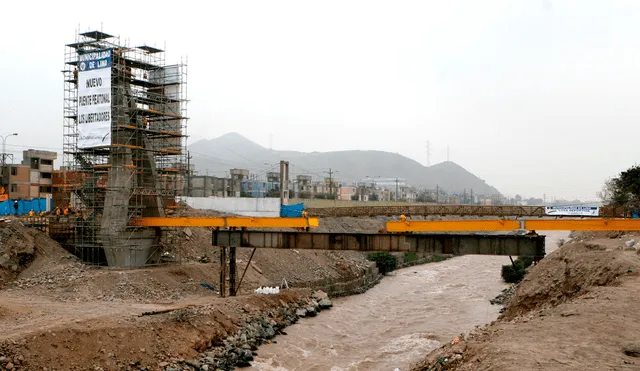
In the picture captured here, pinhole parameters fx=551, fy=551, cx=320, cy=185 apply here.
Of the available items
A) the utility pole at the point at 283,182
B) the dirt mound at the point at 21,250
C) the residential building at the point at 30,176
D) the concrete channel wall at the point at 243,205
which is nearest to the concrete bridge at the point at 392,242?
the dirt mound at the point at 21,250

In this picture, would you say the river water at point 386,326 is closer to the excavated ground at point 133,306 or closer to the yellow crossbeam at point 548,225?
the excavated ground at point 133,306

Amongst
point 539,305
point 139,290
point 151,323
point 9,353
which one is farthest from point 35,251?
point 539,305

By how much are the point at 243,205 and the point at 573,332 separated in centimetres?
5429

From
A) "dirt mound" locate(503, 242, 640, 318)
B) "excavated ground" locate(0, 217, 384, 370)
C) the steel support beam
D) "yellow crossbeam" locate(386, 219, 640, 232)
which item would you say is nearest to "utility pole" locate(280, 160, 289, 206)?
"excavated ground" locate(0, 217, 384, 370)

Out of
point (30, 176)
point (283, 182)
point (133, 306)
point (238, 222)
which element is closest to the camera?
point (133, 306)

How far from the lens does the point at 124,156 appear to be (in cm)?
3619

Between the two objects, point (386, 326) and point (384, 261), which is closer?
point (386, 326)

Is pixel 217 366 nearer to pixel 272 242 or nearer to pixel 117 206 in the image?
pixel 272 242

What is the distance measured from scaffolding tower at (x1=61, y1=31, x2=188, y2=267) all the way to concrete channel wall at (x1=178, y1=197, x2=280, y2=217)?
26425 mm

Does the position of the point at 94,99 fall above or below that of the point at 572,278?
above

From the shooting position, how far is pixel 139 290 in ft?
99.9

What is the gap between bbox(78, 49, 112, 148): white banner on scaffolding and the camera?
35844 mm

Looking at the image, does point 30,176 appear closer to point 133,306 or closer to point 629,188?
point 133,306

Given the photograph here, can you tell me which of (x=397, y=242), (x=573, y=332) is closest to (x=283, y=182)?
(x=397, y=242)
